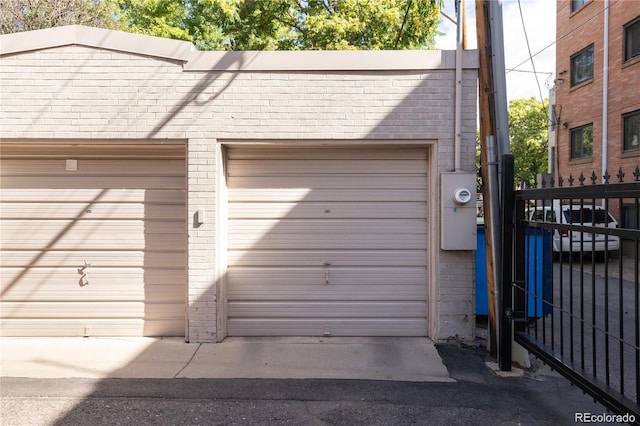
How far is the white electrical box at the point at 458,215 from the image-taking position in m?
5.36

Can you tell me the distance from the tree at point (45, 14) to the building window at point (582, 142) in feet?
57.2

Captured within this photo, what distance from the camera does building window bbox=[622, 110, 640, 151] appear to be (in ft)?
48.9

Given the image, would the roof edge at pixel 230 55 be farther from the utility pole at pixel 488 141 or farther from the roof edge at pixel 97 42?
the utility pole at pixel 488 141

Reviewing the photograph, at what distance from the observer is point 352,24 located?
506 inches

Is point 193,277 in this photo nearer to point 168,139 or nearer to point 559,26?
point 168,139

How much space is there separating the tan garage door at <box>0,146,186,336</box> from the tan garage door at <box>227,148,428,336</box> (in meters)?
0.83

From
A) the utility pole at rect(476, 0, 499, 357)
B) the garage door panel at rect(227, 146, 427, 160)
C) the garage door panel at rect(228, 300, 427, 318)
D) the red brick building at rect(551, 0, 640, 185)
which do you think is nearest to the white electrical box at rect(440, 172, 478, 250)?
the utility pole at rect(476, 0, 499, 357)

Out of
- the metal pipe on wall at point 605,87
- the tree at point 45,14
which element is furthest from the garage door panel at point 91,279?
the metal pipe on wall at point 605,87

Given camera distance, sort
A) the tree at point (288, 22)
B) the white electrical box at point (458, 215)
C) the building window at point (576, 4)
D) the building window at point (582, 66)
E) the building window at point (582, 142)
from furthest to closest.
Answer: the building window at point (576, 4) → the building window at point (582, 66) → the building window at point (582, 142) → the tree at point (288, 22) → the white electrical box at point (458, 215)

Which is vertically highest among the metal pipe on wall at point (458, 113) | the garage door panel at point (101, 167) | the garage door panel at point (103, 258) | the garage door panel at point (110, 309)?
the metal pipe on wall at point (458, 113)

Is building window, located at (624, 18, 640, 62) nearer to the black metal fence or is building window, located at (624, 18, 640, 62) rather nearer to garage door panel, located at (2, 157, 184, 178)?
the black metal fence

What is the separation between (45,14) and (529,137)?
35878 millimetres

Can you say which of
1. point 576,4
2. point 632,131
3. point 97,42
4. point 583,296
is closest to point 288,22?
point 97,42

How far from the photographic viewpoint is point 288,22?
14516 mm
